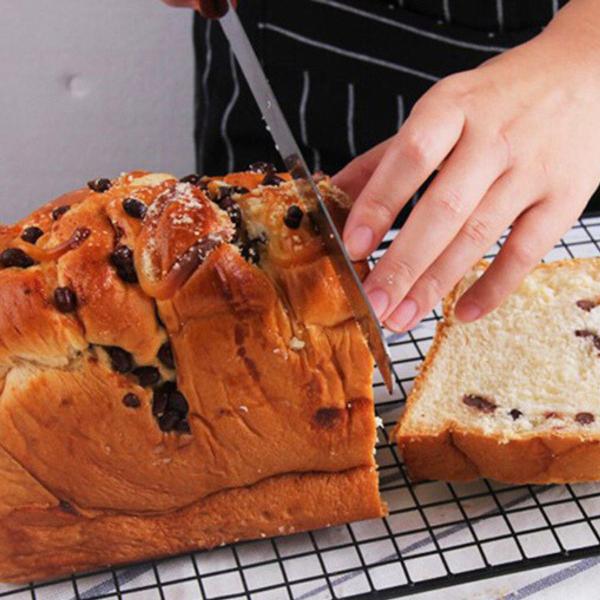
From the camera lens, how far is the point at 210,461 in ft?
5.76

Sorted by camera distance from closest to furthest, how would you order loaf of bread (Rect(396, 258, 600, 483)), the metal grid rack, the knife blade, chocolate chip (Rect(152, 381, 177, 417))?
the knife blade, chocolate chip (Rect(152, 381, 177, 417)), the metal grid rack, loaf of bread (Rect(396, 258, 600, 483))

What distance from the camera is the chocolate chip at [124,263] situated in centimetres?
161

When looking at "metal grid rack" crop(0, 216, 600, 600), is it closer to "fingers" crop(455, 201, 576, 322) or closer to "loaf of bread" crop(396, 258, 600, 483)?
"loaf of bread" crop(396, 258, 600, 483)

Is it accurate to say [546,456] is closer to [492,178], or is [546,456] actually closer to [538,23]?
[492,178]

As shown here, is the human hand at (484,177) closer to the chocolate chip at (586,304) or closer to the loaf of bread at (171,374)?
the loaf of bread at (171,374)

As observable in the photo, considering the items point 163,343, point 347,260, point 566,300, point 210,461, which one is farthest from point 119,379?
point 566,300

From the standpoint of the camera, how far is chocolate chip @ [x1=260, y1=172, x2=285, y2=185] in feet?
5.78

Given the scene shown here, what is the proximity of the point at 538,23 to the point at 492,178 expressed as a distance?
0.94 m

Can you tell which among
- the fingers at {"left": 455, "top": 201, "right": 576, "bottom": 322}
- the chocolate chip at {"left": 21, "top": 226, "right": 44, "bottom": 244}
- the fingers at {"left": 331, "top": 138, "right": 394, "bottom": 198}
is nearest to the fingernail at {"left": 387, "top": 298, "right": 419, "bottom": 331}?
the fingers at {"left": 455, "top": 201, "right": 576, "bottom": 322}

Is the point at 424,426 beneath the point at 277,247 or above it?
beneath

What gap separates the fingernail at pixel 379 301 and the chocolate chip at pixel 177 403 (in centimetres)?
30

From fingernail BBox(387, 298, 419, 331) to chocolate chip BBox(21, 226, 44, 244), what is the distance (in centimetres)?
49

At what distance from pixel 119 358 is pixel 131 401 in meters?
0.07

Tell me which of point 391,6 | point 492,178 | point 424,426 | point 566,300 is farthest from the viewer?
point 391,6
